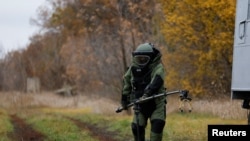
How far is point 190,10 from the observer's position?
27359 millimetres

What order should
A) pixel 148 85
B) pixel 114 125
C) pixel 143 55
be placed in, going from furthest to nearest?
pixel 114 125 → pixel 143 55 → pixel 148 85

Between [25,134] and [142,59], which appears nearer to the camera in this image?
[142,59]

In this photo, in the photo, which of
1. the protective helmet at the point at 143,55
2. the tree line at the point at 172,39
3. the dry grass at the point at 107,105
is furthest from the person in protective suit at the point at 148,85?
the tree line at the point at 172,39

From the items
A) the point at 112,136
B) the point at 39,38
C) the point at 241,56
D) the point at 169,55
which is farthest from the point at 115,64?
the point at 39,38

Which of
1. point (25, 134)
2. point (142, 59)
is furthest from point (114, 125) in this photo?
point (142, 59)

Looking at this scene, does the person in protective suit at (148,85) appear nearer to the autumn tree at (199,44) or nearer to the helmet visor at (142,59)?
the helmet visor at (142,59)

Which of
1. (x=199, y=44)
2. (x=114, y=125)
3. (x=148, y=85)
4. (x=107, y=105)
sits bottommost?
(x=107, y=105)

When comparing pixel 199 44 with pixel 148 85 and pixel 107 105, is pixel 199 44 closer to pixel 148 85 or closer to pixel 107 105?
pixel 107 105

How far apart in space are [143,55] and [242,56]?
7.33ft

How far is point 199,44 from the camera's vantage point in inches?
1088

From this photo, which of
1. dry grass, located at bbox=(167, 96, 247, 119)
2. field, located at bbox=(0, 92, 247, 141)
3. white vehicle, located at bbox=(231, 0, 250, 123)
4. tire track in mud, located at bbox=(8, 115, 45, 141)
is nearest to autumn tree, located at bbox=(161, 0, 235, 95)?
dry grass, located at bbox=(167, 96, 247, 119)

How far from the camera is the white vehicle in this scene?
1186cm

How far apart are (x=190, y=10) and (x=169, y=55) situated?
260 centimetres

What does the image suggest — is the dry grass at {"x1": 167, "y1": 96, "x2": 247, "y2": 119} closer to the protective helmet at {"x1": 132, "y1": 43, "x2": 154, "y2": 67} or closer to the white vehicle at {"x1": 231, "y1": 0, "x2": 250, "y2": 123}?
the white vehicle at {"x1": 231, "y1": 0, "x2": 250, "y2": 123}
